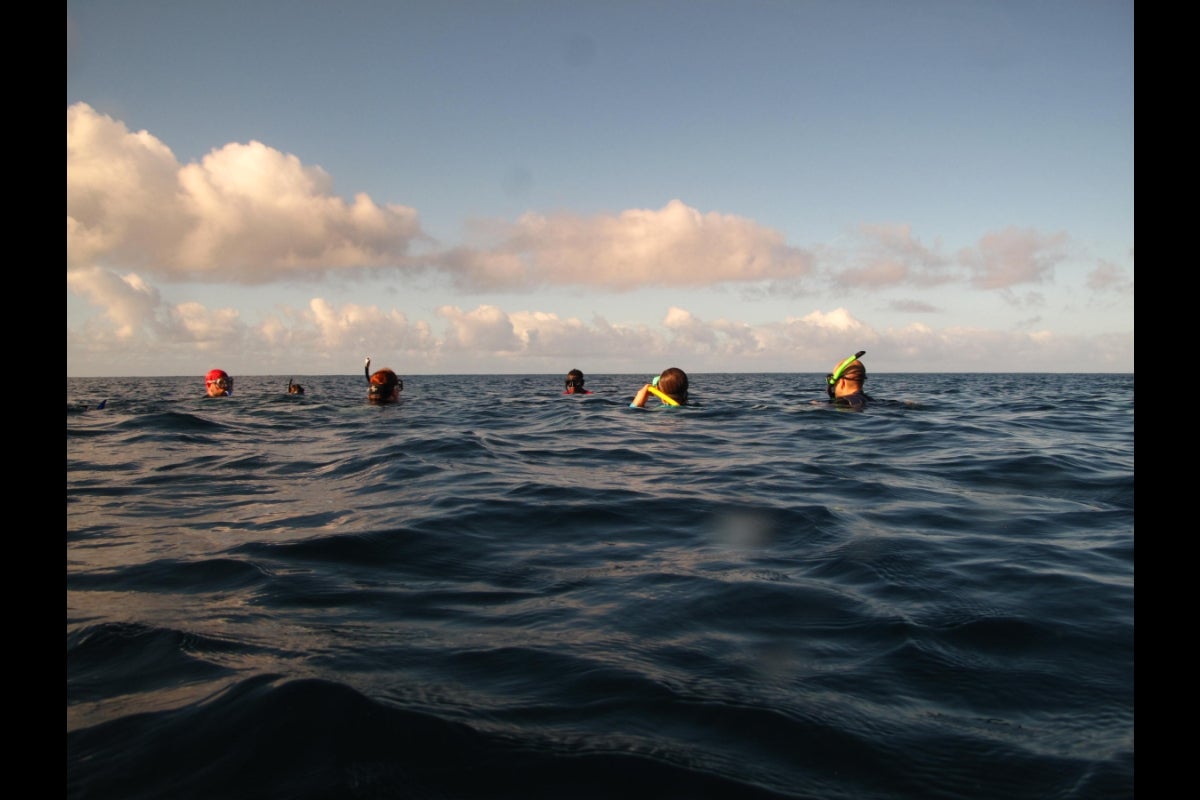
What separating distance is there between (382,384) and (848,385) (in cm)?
1198

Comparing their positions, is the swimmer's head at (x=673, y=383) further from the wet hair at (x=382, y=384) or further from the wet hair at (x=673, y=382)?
the wet hair at (x=382, y=384)

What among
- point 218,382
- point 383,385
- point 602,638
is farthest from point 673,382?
point 218,382

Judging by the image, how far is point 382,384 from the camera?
18688 mm

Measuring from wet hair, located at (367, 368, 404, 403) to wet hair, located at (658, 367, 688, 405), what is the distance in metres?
7.46

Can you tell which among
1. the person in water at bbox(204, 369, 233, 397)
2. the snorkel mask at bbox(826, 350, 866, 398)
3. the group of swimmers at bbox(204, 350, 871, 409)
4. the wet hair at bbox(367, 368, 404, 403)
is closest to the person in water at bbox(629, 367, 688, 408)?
the group of swimmers at bbox(204, 350, 871, 409)

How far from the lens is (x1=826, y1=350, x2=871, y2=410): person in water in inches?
605

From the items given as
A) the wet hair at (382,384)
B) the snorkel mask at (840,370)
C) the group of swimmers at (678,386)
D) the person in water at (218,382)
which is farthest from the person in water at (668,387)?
the person in water at (218,382)

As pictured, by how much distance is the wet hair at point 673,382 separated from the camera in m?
16.3

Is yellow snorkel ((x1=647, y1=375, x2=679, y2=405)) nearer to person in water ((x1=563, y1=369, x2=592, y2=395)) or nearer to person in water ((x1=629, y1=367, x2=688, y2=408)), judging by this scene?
person in water ((x1=629, y1=367, x2=688, y2=408))

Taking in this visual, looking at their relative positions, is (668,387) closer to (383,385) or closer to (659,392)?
(659,392)

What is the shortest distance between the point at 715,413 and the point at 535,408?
22.3 ft

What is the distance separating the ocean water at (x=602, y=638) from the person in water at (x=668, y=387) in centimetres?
831

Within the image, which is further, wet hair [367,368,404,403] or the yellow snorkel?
wet hair [367,368,404,403]
